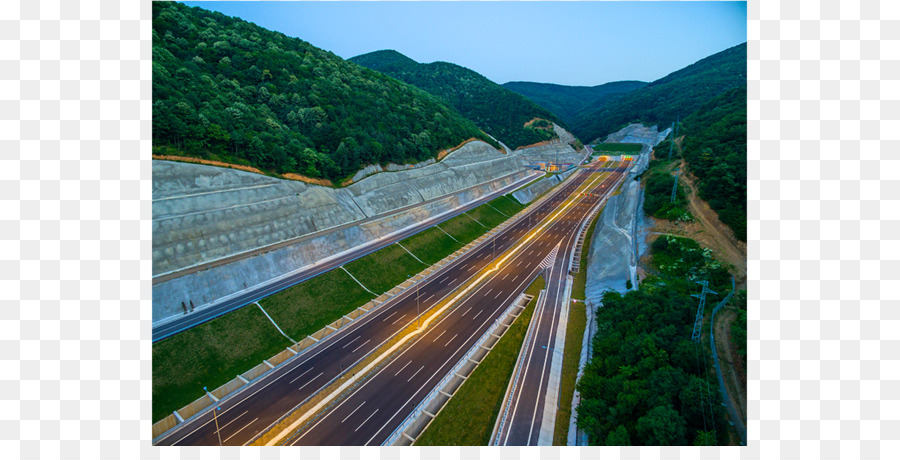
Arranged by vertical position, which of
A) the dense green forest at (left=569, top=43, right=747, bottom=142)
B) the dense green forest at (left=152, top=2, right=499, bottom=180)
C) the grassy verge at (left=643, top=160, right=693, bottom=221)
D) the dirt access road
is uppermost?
the dense green forest at (left=569, top=43, right=747, bottom=142)

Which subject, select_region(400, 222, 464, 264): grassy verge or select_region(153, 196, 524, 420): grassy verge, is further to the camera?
select_region(400, 222, 464, 264): grassy verge

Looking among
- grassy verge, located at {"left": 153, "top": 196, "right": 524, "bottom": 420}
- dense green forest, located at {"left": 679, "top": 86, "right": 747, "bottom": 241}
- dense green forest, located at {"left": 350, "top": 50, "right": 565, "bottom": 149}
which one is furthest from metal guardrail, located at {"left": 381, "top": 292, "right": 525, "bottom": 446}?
dense green forest, located at {"left": 350, "top": 50, "right": 565, "bottom": 149}

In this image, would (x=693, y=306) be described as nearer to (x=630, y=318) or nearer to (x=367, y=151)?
(x=630, y=318)

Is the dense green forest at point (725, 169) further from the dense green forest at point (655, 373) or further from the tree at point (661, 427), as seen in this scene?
the tree at point (661, 427)

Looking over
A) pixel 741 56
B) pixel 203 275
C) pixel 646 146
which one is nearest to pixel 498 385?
pixel 203 275

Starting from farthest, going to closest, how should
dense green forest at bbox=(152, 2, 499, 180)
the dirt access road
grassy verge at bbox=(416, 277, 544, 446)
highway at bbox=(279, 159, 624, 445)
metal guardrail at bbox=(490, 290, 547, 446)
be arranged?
dense green forest at bbox=(152, 2, 499, 180), metal guardrail at bbox=(490, 290, 547, 446), highway at bbox=(279, 159, 624, 445), grassy verge at bbox=(416, 277, 544, 446), the dirt access road

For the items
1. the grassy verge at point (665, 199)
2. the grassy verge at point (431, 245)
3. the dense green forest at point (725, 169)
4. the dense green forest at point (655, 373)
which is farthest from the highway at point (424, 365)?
the dense green forest at point (725, 169)

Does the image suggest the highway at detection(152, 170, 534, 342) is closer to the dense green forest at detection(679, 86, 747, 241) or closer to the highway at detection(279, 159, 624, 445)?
the highway at detection(279, 159, 624, 445)

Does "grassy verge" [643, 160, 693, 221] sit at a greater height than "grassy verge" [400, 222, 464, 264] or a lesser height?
greater

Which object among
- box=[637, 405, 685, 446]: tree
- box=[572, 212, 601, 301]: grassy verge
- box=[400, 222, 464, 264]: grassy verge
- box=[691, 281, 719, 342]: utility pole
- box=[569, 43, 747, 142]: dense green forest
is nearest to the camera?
box=[637, 405, 685, 446]: tree
